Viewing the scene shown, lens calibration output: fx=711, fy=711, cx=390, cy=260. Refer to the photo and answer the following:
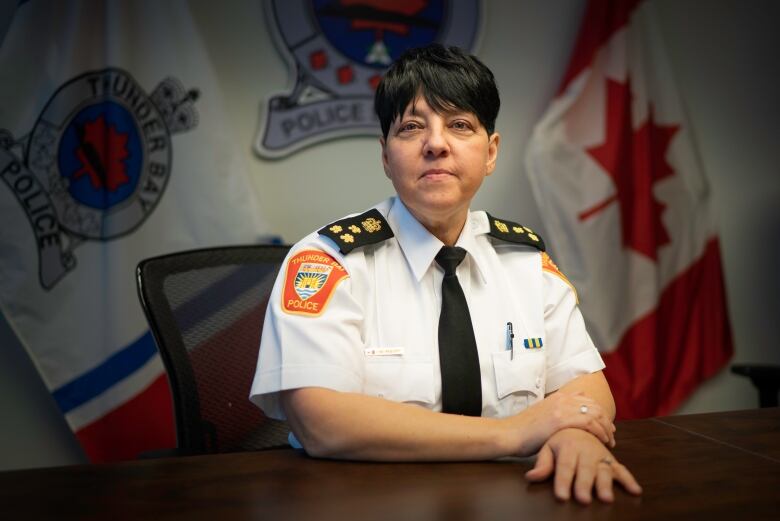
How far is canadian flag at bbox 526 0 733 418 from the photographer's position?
102 inches

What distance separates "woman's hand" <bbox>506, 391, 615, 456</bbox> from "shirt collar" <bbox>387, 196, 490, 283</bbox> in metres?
0.35

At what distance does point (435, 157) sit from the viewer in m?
1.32

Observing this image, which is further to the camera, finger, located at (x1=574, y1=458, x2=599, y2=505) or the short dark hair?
the short dark hair

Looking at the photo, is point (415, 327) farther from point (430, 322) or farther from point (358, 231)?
point (358, 231)

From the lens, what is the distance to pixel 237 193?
2.37 metres

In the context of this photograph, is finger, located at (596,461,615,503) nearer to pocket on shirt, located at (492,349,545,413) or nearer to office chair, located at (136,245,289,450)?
pocket on shirt, located at (492,349,545,413)

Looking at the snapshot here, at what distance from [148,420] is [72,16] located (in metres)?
1.29

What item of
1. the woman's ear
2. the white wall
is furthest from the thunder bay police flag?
the woman's ear

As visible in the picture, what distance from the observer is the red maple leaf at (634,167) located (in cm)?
260

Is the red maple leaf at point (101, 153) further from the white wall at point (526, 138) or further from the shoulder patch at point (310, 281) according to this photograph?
the shoulder patch at point (310, 281)

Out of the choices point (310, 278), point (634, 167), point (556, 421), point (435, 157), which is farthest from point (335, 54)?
point (556, 421)

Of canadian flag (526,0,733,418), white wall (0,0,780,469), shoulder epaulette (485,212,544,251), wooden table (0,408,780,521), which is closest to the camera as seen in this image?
wooden table (0,408,780,521)

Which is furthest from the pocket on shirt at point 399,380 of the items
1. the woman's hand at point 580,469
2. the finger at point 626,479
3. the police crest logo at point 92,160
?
the police crest logo at point 92,160

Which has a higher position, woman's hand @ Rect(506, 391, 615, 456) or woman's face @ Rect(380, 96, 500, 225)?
woman's face @ Rect(380, 96, 500, 225)
